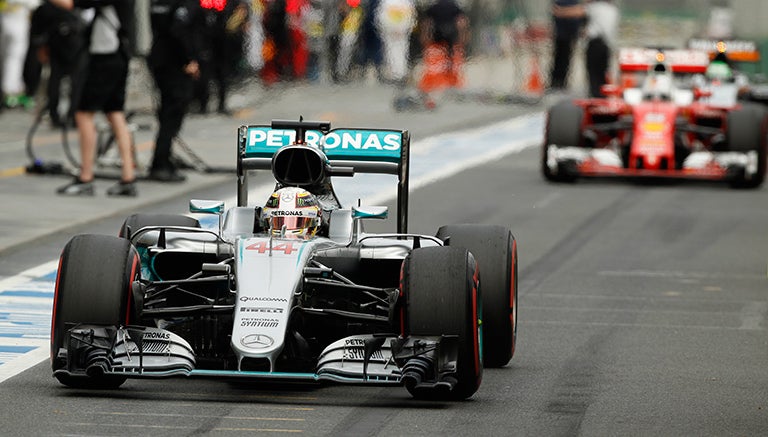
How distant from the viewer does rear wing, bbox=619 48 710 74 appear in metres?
21.8

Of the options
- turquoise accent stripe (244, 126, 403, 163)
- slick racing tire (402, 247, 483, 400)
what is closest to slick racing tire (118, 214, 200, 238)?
turquoise accent stripe (244, 126, 403, 163)

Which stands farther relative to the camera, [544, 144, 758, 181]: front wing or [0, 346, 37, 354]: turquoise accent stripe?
[544, 144, 758, 181]: front wing

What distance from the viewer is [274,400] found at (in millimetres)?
8023

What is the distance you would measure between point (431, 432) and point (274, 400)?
0.89m

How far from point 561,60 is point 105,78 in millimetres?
17769

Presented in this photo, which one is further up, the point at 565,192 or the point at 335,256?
the point at 335,256

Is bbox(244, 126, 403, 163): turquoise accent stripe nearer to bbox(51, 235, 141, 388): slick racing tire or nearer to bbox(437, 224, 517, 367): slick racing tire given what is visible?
bbox(437, 224, 517, 367): slick racing tire

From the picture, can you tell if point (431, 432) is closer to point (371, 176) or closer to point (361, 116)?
point (371, 176)

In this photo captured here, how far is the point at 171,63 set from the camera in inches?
709

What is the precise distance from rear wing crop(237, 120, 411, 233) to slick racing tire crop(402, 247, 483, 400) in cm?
149

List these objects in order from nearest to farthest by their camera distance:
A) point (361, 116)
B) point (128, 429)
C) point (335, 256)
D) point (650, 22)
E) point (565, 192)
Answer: point (128, 429) < point (335, 256) < point (565, 192) < point (361, 116) < point (650, 22)

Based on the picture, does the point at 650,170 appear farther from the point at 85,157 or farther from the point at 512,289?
the point at 512,289

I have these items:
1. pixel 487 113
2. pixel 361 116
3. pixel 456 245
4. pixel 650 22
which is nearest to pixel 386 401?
pixel 456 245

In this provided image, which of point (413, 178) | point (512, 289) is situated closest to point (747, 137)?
point (413, 178)
